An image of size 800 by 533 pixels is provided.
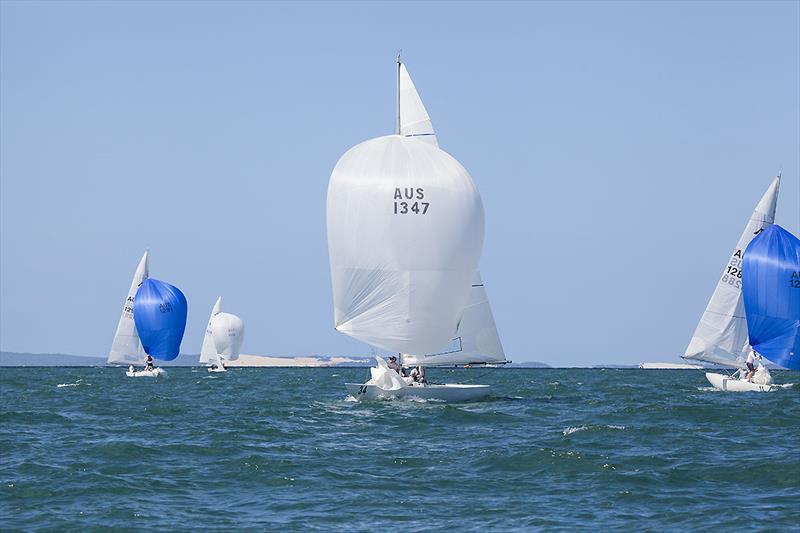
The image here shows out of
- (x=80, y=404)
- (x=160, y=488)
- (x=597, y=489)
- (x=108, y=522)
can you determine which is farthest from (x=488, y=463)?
(x=80, y=404)

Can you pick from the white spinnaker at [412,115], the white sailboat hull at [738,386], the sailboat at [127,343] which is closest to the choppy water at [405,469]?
the white spinnaker at [412,115]

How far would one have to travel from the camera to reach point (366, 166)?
4172cm

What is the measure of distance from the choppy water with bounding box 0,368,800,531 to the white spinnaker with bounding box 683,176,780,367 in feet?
58.2

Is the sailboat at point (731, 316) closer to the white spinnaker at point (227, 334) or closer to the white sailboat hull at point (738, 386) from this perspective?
the white sailboat hull at point (738, 386)

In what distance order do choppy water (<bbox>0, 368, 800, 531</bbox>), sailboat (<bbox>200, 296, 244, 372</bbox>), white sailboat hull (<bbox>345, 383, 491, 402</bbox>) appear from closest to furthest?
choppy water (<bbox>0, 368, 800, 531</bbox>)
white sailboat hull (<bbox>345, 383, 491, 402</bbox>)
sailboat (<bbox>200, 296, 244, 372</bbox>)

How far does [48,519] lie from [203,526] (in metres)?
2.96

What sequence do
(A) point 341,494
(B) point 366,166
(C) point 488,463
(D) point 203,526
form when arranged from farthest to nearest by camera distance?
1. (B) point 366,166
2. (C) point 488,463
3. (A) point 341,494
4. (D) point 203,526

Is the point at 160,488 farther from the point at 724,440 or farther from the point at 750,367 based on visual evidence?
the point at 750,367

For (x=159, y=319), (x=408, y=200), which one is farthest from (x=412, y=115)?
(x=159, y=319)

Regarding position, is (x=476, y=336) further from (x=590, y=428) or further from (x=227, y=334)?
(x=227, y=334)

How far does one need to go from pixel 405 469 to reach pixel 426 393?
1568 cm

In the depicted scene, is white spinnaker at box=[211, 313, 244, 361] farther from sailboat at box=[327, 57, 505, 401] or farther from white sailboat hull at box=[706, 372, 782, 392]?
sailboat at box=[327, 57, 505, 401]

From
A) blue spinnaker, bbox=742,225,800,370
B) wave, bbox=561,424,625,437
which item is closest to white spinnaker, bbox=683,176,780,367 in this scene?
blue spinnaker, bbox=742,225,800,370

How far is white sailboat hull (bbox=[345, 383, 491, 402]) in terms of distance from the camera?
41.8 metres
